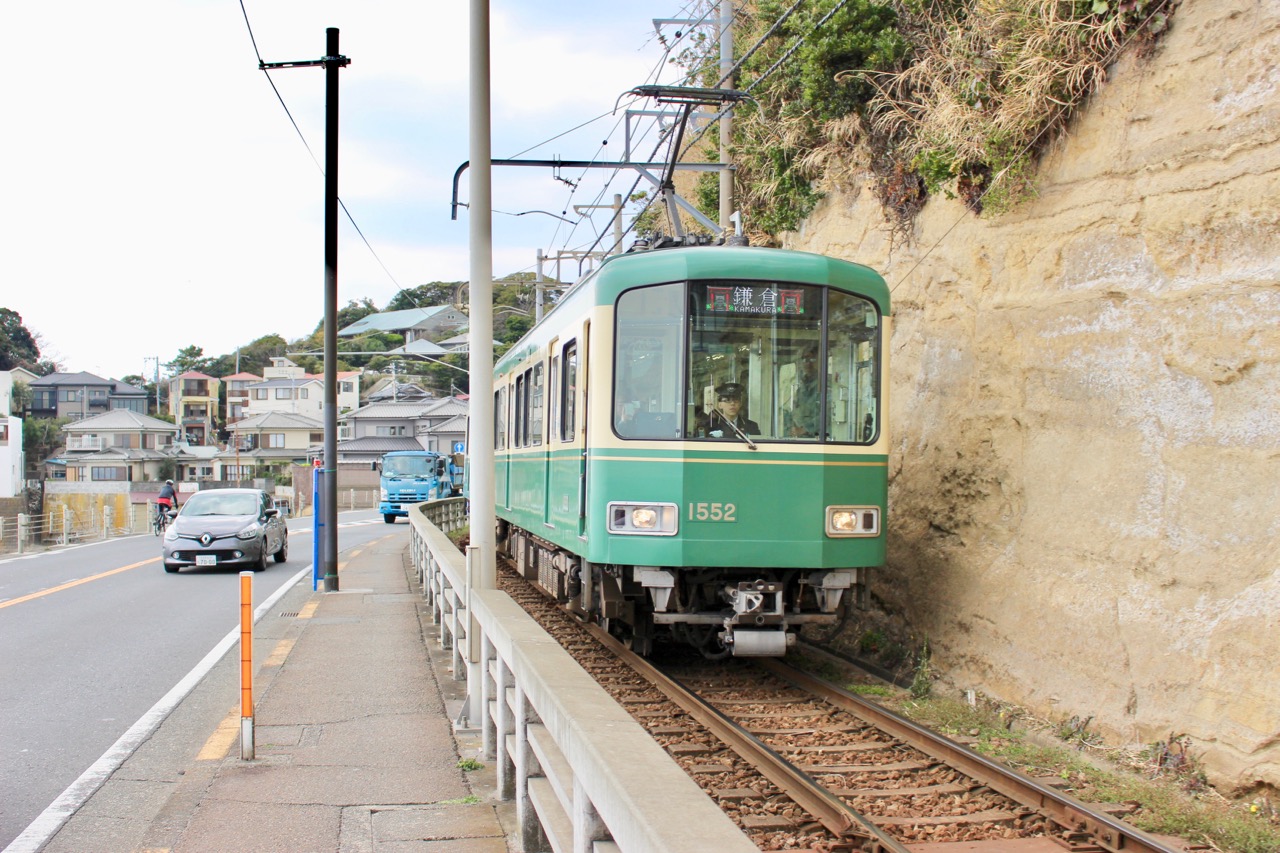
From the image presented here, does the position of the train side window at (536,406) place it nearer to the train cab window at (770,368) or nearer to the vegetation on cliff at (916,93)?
the train cab window at (770,368)

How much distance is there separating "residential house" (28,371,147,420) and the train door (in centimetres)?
8596

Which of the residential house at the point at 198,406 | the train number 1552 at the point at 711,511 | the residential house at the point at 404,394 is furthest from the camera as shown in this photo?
the residential house at the point at 198,406

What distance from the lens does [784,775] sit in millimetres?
6617

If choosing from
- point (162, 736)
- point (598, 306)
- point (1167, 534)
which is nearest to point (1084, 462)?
point (1167, 534)

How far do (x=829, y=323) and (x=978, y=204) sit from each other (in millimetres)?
2438

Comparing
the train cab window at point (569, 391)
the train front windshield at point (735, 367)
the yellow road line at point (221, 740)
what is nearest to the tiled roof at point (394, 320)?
the train cab window at point (569, 391)

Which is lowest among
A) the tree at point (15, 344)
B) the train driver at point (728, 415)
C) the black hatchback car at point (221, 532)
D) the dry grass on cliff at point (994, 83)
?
the black hatchback car at point (221, 532)

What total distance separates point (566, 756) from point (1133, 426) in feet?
17.8

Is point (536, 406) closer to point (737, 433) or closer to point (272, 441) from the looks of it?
point (737, 433)

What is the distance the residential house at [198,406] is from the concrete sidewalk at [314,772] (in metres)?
93.4

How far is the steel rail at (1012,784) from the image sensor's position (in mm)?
5543

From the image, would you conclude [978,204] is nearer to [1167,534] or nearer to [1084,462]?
[1084,462]

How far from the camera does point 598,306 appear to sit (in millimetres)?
9422

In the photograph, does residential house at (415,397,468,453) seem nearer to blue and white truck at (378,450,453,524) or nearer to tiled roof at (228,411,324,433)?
tiled roof at (228,411,324,433)
